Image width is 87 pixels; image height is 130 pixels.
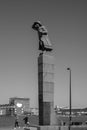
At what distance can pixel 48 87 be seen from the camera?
26797 millimetres

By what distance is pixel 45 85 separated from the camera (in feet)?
87.4

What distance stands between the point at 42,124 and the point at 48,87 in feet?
10.4

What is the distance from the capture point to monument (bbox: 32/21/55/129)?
86.7ft

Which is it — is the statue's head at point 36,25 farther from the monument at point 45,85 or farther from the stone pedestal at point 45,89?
the stone pedestal at point 45,89

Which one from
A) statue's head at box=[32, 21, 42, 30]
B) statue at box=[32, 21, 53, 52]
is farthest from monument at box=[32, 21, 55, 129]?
statue's head at box=[32, 21, 42, 30]

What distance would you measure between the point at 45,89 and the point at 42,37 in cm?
476

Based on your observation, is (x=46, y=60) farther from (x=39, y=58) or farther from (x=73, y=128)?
(x=73, y=128)

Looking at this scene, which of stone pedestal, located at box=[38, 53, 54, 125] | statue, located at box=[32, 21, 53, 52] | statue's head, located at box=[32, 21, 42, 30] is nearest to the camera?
stone pedestal, located at box=[38, 53, 54, 125]

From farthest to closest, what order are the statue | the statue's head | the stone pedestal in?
the statue's head
the statue
the stone pedestal

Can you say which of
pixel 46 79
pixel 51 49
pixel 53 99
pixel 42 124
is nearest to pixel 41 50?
pixel 51 49

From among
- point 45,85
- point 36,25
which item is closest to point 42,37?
point 36,25

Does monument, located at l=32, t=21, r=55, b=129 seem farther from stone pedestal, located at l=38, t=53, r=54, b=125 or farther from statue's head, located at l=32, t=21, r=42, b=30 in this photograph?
statue's head, located at l=32, t=21, r=42, b=30

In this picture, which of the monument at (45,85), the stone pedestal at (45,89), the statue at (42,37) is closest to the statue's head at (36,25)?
the statue at (42,37)

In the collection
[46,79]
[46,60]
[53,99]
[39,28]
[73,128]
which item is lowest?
[73,128]
